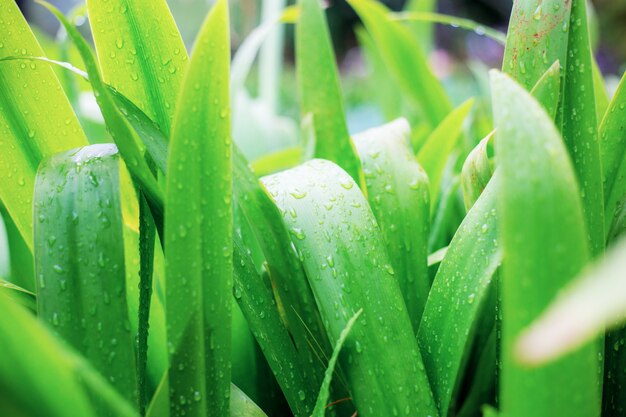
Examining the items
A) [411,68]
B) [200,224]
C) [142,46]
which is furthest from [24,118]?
[411,68]

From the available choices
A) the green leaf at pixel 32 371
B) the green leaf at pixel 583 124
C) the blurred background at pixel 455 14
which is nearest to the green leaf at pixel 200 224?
the green leaf at pixel 32 371

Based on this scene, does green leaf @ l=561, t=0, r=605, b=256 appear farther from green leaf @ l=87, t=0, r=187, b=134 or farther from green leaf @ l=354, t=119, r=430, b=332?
green leaf @ l=87, t=0, r=187, b=134

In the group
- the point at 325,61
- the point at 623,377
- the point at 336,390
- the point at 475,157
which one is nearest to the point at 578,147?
the point at 475,157

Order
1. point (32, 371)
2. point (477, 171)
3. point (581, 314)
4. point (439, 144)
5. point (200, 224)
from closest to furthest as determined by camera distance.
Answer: point (581, 314)
point (32, 371)
point (200, 224)
point (477, 171)
point (439, 144)

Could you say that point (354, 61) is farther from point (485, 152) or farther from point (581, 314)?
point (581, 314)

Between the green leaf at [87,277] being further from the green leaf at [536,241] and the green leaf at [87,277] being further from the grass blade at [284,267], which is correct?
the green leaf at [536,241]

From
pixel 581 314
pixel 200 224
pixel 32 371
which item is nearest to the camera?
pixel 581 314

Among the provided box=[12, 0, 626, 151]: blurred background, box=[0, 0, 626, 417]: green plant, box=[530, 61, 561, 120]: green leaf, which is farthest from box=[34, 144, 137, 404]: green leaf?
box=[12, 0, 626, 151]: blurred background
